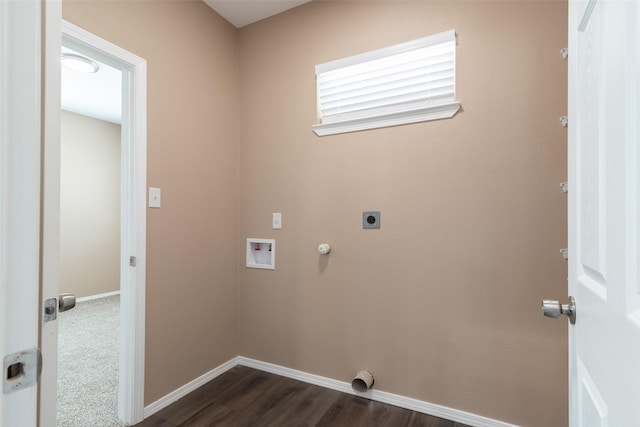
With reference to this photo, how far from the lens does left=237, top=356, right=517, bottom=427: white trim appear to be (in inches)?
68.9

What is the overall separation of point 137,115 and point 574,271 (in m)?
2.14

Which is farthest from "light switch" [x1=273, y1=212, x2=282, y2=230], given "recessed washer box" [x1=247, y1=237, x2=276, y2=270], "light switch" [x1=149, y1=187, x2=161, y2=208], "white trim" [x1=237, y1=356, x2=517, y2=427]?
"white trim" [x1=237, y1=356, x2=517, y2=427]

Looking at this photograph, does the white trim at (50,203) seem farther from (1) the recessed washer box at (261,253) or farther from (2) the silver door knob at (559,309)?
(1) the recessed washer box at (261,253)

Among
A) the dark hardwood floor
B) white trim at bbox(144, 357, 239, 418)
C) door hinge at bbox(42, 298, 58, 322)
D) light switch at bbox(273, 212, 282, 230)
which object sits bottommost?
the dark hardwood floor

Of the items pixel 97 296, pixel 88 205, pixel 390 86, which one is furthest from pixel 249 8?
pixel 97 296

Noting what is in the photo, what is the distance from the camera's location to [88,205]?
14.4 ft

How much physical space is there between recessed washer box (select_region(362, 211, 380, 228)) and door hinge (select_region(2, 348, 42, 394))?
5.64 feet

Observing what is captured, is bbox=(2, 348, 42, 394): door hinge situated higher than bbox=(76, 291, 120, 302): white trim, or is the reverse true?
bbox=(2, 348, 42, 394): door hinge

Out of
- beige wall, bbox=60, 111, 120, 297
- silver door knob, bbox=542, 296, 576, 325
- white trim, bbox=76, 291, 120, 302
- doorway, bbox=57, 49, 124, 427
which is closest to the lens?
silver door knob, bbox=542, 296, 576, 325

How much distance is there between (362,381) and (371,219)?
1029 mm

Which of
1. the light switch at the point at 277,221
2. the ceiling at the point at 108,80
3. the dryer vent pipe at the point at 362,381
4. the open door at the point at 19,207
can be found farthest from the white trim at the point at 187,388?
the ceiling at the point at 108,80

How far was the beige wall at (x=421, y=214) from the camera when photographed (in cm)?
162

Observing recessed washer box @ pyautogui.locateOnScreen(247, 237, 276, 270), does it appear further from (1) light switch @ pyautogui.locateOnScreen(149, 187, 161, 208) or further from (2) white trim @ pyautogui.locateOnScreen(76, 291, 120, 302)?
(2) white trim @ pyautogui.locateOnScreen(76, 291, 120, 302)

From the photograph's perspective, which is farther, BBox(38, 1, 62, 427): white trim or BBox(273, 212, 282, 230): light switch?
BBox(273, 212, 282, 230): light switch
